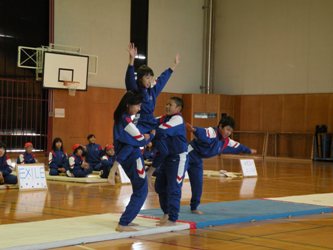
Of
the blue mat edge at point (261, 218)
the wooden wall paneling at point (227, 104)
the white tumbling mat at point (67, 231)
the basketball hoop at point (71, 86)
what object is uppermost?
the basketball hoop at point (71, 86)

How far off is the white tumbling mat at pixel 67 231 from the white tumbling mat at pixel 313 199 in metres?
3.83

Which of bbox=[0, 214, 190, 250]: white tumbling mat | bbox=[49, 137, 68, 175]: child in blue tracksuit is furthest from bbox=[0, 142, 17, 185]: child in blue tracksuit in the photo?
bbox=[0, 214, 190, 250]: white tumbling mat

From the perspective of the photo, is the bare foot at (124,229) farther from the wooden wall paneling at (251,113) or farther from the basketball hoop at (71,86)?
the wooden wall paneling at (251,113)

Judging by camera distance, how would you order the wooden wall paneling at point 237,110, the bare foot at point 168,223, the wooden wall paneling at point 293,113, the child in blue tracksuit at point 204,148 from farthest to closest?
1. the wooden wall paneling at point 237,110
2. the wooden wall paneling at point 293,113
3. the child in blue tracksuit at point 204,148
4. the bare foot at point 168,223

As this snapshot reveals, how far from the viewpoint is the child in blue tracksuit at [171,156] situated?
837cm

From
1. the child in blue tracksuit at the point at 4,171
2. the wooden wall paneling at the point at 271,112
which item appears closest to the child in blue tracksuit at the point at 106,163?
the child in blue tracksuit at the point at 4,171

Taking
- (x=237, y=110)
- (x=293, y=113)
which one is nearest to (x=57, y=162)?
(x=293, y=113)

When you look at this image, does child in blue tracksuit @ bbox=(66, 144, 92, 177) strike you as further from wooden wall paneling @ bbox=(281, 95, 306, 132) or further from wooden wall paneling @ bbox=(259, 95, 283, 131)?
wooden wall paneling @ bbox=(259, 95, 283, 131)

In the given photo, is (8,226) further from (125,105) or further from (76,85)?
(76,85)

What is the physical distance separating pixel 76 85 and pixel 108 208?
15.6 m

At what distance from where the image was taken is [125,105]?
25.5ft

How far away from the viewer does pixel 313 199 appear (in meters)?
11.9

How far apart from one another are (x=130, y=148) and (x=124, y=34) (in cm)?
2081

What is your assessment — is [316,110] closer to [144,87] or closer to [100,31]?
[100,31]
